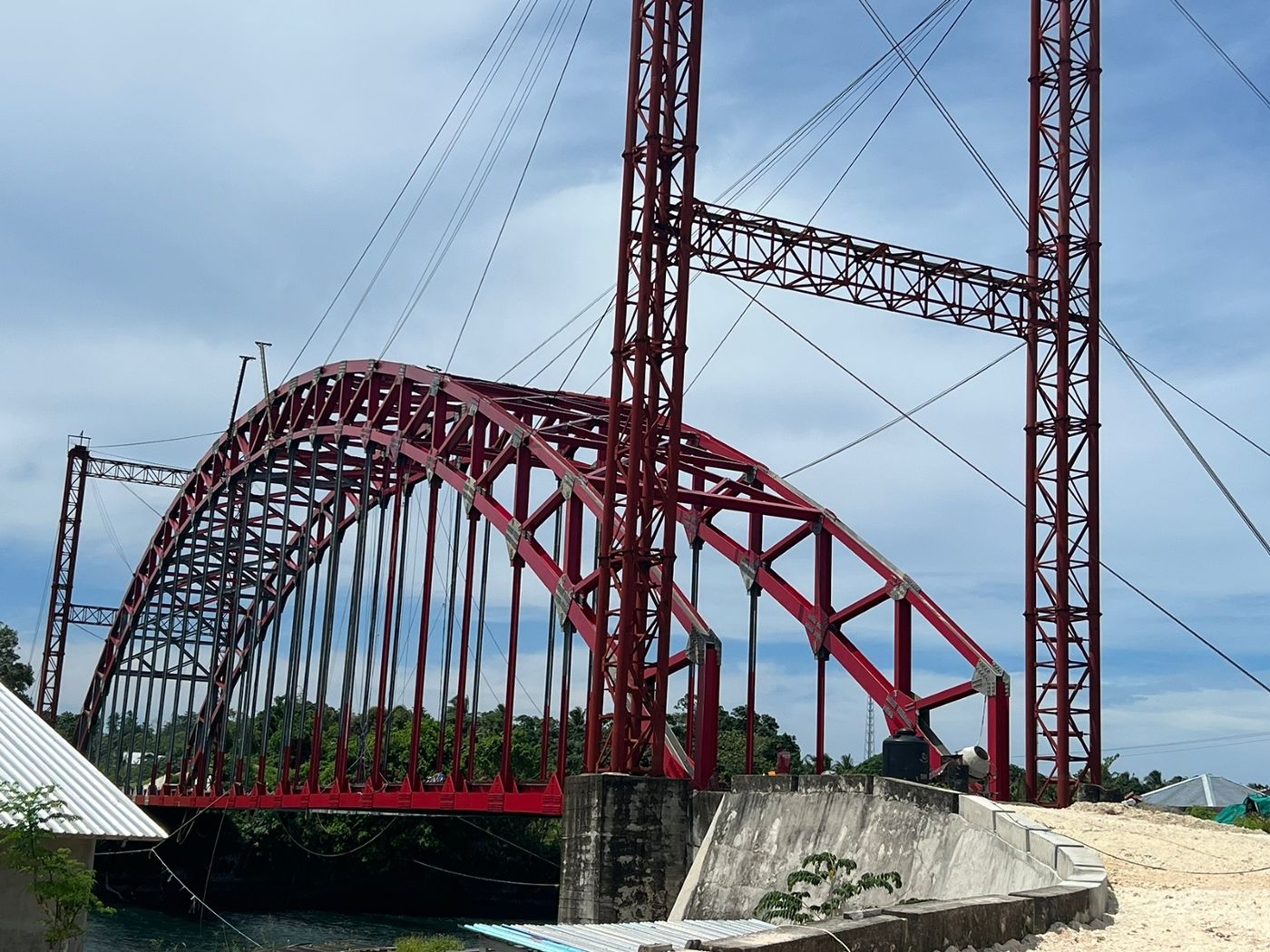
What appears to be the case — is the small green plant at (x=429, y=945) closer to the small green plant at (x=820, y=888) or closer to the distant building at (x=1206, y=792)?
the small green plant at (x=820, y=888)

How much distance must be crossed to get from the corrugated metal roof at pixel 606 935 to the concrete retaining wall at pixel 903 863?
1337 mm

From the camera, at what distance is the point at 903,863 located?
19.0 meters

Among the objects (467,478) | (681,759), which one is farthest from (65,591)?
(681,759)

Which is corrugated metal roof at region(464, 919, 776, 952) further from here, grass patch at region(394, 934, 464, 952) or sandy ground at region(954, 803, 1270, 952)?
grass patch at region(394, 934, 464, 952)

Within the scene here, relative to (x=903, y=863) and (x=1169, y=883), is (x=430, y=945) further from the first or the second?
(x=1169, y=883)

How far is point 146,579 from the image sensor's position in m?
70.5

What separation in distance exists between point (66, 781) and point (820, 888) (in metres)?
9.30

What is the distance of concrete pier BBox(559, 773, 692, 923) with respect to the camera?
78.9 feet

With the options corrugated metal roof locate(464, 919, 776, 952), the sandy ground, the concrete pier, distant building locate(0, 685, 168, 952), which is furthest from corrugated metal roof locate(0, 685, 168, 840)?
the sandy ground

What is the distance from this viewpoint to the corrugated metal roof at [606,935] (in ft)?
39.4

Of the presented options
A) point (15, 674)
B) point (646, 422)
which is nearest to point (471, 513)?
point (646, 422)

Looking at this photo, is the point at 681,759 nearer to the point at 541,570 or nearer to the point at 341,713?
the point at 541,570

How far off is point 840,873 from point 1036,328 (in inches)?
639

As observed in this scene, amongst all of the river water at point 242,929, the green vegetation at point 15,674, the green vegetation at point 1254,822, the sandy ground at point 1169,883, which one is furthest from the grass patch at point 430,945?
the green vegetation at point 15,674
